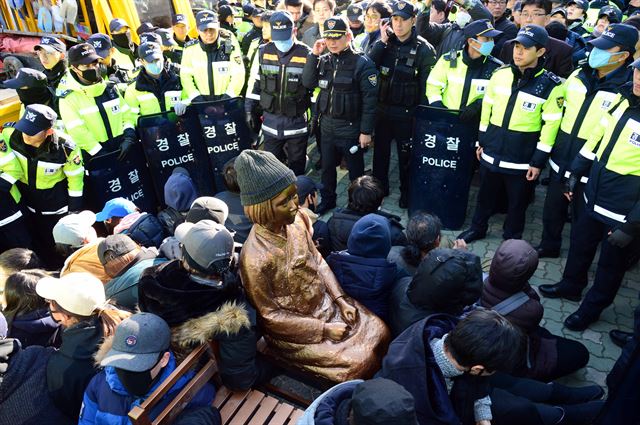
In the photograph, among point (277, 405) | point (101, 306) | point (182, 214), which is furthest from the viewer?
point (182, 214)

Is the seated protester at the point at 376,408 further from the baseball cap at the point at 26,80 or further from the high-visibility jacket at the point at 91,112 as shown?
the baseball cap at the point at 26,80

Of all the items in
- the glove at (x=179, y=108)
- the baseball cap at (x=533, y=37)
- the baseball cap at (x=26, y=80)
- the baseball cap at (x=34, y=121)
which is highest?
the baseball cap at (x=533, y=37)

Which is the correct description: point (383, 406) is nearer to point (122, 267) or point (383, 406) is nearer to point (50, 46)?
point (122, 267)

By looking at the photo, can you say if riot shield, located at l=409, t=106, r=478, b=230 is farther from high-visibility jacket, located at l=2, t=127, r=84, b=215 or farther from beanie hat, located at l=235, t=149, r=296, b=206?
high-visibility jacket, located at l=2, t=127, r=84, b=215

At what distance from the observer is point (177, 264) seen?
2518mm

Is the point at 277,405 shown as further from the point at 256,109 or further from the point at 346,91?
the point at 256,109

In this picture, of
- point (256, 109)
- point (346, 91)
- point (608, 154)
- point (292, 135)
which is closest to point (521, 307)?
point (608, 154)

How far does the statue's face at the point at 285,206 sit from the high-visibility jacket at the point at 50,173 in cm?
288

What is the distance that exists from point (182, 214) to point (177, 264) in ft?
4.58

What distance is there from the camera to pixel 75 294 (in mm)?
2398

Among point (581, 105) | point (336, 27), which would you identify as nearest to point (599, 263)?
point (581, 105)

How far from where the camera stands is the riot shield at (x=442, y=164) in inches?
188

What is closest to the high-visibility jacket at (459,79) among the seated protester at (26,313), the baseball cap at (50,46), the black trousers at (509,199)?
the black trousers at (509,199)

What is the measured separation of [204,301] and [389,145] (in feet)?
12.4
